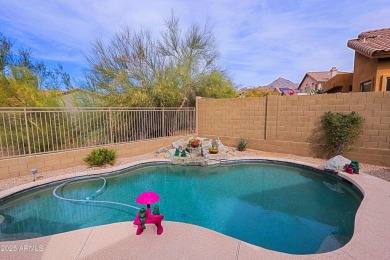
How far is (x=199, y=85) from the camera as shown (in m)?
11.2

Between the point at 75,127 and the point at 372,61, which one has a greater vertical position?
the point at 372,61

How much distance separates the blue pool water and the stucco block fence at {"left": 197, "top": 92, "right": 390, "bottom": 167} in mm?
1778

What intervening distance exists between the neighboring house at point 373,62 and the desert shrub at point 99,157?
32.7 feet

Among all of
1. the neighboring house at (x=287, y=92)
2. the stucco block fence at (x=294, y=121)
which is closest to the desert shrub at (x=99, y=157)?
the stucco block fence at (x=294, y=121)

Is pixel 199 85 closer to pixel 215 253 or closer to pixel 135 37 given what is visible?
pixel 135 37

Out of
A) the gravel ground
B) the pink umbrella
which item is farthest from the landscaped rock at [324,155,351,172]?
the pink umbrella

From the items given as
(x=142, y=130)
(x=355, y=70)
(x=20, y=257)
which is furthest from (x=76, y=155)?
(x=355, y=70)

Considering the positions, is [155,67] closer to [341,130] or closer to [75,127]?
[75,127]

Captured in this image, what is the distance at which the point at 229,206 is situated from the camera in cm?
439

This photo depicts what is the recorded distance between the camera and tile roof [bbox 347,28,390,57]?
22.8 ft

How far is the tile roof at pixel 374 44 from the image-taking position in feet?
22.8

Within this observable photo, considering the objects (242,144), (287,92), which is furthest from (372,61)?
(287,92)

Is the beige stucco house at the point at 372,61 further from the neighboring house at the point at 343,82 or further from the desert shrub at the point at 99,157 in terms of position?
the desert shrub at the point at 99,157

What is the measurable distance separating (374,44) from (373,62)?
39.0 inches
